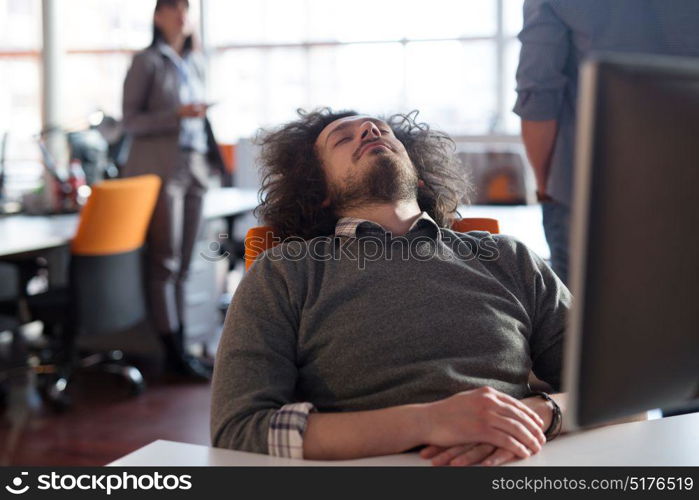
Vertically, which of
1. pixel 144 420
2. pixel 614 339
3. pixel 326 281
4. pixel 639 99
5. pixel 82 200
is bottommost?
pixel 144 420

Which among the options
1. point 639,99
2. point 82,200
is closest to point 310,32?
point 82,200

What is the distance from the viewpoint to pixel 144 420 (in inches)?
130

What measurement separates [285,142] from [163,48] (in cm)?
210

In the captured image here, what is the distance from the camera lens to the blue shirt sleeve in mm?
1832

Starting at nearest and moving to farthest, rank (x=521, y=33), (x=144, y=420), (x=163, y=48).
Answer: (x=521, y=33) < (x=144, y=420) < (x=163, y=48)

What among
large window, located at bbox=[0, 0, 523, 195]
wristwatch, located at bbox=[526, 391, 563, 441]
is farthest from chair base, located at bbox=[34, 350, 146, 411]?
large window, located at bbox=[0, 0, 523, 195]

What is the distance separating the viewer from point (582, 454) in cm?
95

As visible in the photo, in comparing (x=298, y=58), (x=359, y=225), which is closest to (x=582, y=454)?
(x=359, y=225)

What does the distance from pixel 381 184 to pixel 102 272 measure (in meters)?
2.06

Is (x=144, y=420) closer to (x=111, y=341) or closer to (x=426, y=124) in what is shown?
(x=111, y=341)

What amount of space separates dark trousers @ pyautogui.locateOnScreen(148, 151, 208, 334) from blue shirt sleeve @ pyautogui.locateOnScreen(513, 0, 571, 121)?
2.08m

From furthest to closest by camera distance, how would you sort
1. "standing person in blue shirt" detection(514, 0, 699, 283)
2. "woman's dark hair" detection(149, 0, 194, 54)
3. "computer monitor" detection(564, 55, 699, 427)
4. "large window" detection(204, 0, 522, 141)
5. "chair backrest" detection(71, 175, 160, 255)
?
1. "large window" detection(204, 0, 522, 141)
2. "woman's dark hair" detection(149, 0, 194, 54)
3. "chair backrest" detection(71, 175, 160, 255)
4. "standing person in blue shirt" detection(514, 0, 699, 283)
5. "computer monitor" detection(564, 55, 699, 427)

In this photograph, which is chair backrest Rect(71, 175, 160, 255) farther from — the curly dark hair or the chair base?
the curly dark hair

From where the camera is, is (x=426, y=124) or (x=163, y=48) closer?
(x=426, y=124)
